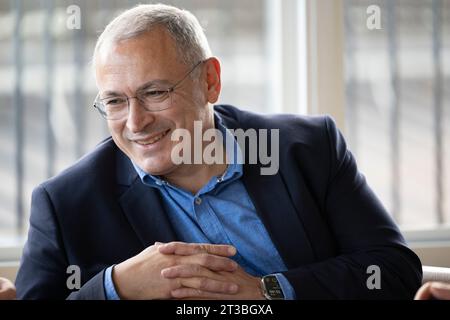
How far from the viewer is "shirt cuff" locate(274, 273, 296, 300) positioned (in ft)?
5.29

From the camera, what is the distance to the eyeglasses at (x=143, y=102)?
1682mm

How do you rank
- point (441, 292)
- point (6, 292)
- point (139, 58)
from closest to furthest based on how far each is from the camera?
point (441, 292) → point (6, 292) → point (139, 58)

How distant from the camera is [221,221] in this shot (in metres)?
1.80

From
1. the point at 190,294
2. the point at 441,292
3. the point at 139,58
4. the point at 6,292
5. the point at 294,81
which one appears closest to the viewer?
the point at 441,292

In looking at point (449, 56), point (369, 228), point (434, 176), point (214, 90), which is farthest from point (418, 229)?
point (214, 90)

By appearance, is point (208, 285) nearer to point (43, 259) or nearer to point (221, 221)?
point (221, 221)

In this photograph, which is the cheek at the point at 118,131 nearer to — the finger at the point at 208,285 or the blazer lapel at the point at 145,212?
the blazer lapel at the point at 145,212

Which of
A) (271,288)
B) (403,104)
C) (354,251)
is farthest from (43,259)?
(403,104)

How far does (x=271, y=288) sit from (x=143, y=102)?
562 mm

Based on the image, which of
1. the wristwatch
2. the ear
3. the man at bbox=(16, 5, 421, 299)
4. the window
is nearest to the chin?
the man at bbox=(16, 5, 421, 299)

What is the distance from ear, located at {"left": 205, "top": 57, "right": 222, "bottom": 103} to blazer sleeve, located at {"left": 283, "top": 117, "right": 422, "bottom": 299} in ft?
1.14

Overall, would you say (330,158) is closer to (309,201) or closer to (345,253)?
(309,201)

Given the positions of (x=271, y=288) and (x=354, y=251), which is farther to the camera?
(x=354, y=251)

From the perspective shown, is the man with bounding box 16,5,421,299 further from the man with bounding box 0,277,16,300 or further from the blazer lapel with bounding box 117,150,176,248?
the man with bounding box 0,277,16,300
